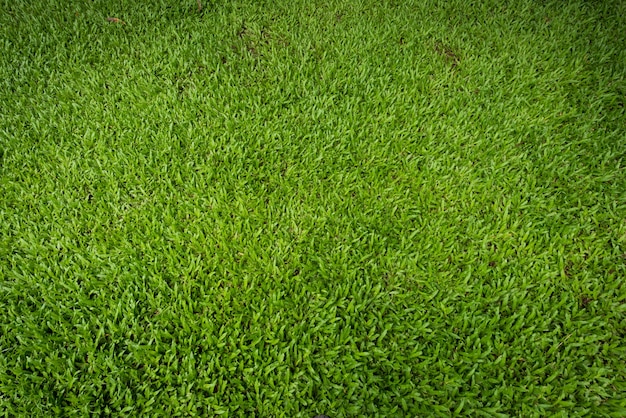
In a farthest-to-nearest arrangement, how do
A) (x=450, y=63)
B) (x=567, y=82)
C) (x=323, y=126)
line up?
(x=450, y=63)
(x=567, y=82)
(x=323, y=126)

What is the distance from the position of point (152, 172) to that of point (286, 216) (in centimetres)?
101

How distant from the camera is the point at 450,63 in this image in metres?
3.61

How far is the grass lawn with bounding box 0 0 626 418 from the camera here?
1.90m

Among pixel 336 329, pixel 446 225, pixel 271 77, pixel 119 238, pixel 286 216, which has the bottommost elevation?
pixel 119 238

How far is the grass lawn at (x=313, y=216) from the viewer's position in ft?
6.24

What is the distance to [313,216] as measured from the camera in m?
2.53

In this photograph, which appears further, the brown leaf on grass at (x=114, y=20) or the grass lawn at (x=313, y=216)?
the brown leaf on grass at (x=114, y=20)

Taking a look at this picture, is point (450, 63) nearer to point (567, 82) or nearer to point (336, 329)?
point (567, 82)

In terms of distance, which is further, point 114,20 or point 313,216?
point 114,20

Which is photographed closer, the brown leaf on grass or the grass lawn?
the grass lawn

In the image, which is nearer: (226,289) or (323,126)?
(226,289)

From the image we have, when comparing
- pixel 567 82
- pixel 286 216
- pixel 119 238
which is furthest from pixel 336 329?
pixel 567 82

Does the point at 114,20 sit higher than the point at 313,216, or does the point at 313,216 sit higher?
the point at 114,20

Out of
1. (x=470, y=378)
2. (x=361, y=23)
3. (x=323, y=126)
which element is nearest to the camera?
(x=470, y=378)
